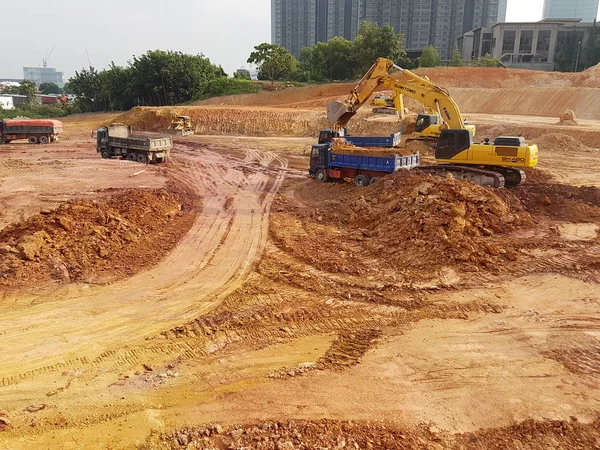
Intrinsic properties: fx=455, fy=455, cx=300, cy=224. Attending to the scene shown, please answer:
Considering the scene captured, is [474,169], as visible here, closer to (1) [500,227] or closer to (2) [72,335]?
(1) [500,227]

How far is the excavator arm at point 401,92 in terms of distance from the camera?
1803 centimetres

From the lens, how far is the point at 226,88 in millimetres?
55031

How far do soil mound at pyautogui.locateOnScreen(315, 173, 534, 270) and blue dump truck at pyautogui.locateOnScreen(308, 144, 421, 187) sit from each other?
6.37ft

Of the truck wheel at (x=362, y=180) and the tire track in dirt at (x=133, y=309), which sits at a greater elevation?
the truck wheel at (x=362, y=180)

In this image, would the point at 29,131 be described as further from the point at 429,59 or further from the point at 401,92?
the point at 429,59

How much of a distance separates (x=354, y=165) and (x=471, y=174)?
431 centimetres

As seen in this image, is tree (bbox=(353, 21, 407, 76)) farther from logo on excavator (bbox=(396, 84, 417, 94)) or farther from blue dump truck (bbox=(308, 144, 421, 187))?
blue dump truck (bbox=(308, 144, 421, 187))

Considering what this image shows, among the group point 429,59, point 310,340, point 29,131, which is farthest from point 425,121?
point 429,59

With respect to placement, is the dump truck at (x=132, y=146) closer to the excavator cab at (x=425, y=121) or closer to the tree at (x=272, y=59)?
the excavator cab at (x=425, y=121)

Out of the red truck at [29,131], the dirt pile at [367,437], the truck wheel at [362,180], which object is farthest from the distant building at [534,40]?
the dirt pile at [367,437]

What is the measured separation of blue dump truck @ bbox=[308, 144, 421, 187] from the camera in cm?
1684

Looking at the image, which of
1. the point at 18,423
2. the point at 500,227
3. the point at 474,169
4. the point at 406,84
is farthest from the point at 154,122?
the point at 18,423

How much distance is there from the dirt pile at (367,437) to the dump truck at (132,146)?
20.4m

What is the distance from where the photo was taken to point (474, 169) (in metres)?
16.4
